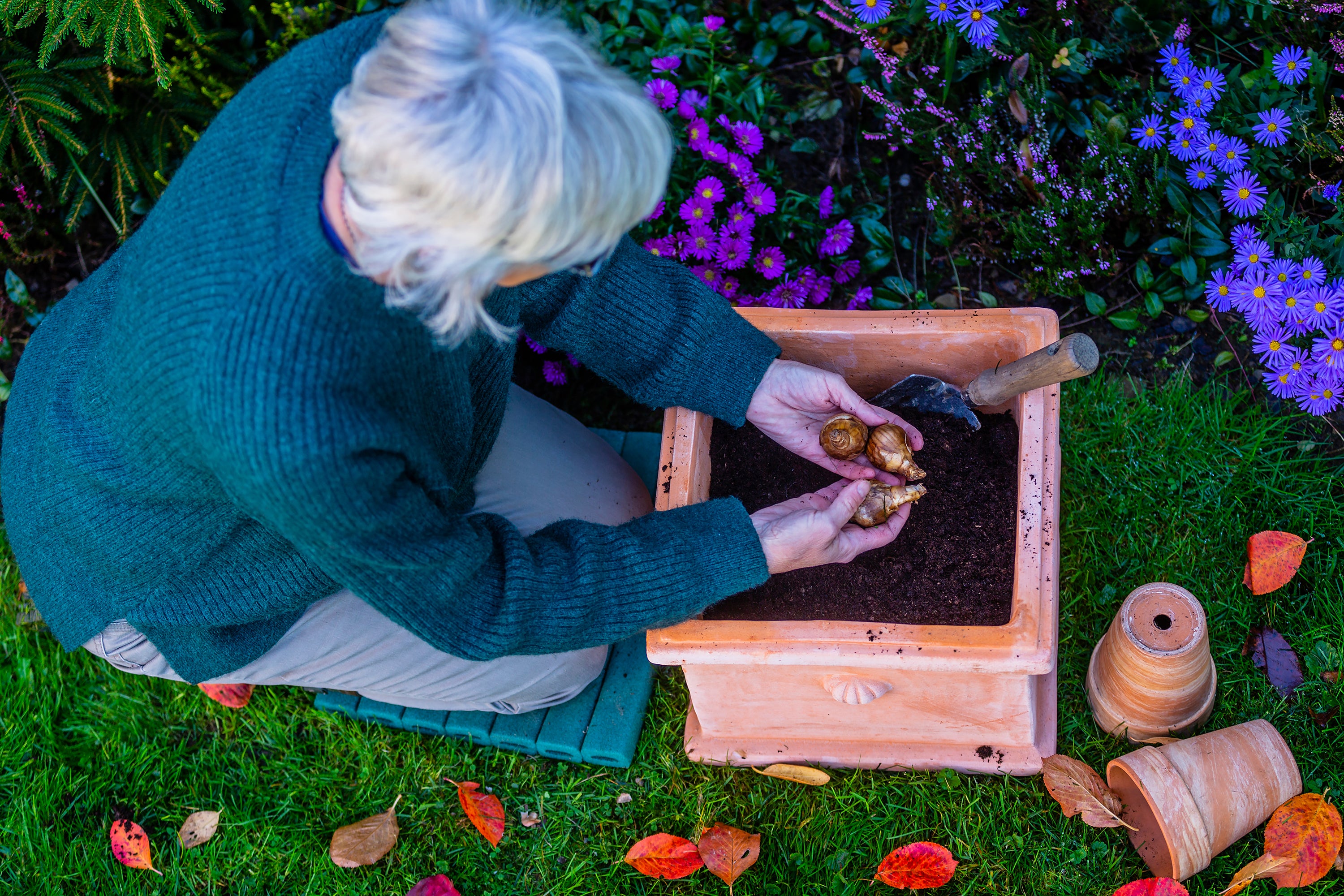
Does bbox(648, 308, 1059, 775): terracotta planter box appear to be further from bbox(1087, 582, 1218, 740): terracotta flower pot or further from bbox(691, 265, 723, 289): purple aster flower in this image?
bbox(691, 265, 723, 289): purple aster flower

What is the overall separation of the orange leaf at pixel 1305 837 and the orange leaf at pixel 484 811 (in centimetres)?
155

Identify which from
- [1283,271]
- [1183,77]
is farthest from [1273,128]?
[1283,271]

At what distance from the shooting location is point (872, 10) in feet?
7.51

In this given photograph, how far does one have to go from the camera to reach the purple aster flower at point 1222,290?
2166mm

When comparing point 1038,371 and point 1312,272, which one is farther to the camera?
point 1312,272

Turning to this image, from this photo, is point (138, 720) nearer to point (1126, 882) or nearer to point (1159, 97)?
point (1126, 882)

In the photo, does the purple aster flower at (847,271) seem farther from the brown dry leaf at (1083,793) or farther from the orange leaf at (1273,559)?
the brown dry leaf at (1083,793)

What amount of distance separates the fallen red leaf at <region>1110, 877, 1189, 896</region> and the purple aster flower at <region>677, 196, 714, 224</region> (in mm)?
1647

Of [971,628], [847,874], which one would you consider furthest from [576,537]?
[847,874]

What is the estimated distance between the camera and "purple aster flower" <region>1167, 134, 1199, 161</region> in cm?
220

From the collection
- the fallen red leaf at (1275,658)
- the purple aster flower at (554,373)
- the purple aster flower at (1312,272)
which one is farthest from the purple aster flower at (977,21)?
the fallen red leaf at (1275,658)

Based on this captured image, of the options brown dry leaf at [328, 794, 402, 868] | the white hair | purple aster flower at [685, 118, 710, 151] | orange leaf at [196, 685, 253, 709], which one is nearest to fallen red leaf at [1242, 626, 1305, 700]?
purple aster flower at [685, 118, 710, 151]

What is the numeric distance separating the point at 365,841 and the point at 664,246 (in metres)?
1.52

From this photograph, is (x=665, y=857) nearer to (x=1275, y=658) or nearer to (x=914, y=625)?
(x=914, y=625)
